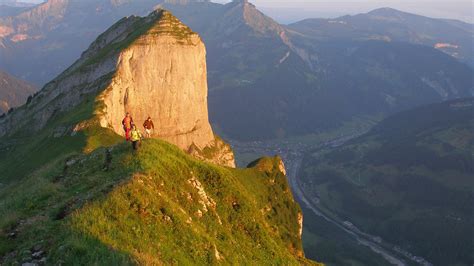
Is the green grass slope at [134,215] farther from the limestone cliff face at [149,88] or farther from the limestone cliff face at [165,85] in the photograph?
the limestone cliff face at [165,85]

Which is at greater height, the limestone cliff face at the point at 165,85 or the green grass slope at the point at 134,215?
the green grass slope at the point at 134,215

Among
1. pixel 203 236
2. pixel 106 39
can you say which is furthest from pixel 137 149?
pixel 106 39

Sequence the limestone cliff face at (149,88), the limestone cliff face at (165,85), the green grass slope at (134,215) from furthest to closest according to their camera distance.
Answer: the limestone cliff face at (149,88) < the limestone cliff face at (165,85) < the green grass slope at (134,215)

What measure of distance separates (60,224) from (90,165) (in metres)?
12.9

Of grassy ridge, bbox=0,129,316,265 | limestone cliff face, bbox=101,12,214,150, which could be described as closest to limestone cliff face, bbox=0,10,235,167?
limestone cliff face, bbox=101,12,214,150

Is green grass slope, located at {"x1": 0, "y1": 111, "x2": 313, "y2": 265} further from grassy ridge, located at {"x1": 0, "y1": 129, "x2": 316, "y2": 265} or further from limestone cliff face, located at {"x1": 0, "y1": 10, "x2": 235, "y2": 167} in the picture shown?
limestone cliff face, located at {"x1": 0, "y1": 10, "x2": 235, "y2": 167}

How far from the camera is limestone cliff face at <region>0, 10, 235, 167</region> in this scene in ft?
355

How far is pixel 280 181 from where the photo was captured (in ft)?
335

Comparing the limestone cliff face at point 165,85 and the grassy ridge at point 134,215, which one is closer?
the grassy ridge at point 134,215

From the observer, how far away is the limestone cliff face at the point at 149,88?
108250 mm

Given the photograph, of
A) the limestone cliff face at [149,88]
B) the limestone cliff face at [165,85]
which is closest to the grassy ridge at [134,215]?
the limestone cliff face at [149,88]

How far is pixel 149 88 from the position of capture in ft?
371

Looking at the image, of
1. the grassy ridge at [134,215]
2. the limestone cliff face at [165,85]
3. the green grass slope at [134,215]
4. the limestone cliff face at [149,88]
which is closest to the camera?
the green grass slope at [134,215]

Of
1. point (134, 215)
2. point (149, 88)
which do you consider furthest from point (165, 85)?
point (134, 215)
